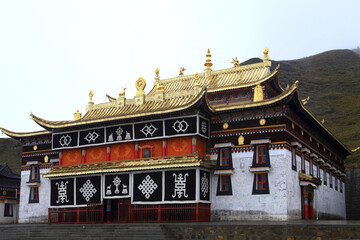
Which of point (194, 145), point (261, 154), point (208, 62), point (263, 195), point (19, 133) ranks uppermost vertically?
point (208, 62)

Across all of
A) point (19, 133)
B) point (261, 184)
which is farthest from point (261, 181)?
point (19, 133)

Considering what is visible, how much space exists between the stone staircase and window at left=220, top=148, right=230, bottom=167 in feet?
19.7

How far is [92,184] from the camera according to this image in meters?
30.1

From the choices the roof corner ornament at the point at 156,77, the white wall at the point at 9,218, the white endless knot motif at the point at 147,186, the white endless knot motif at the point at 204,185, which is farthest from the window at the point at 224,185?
the white wall at the point at 9,218

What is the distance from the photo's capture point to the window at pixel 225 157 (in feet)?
92.2

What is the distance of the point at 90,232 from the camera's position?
2531cm

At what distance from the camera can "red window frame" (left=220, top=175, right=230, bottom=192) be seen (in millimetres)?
27828

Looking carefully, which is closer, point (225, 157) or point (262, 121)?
point (262, 121)

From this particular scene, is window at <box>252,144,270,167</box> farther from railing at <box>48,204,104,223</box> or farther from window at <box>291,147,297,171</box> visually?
railing at <box>48,204,104,223</box>

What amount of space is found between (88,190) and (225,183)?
8699 millimetres

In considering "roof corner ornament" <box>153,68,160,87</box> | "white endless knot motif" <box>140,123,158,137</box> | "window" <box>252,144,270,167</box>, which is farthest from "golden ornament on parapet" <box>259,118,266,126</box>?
"roof corner ornament" <box>153,68,160,87</box>

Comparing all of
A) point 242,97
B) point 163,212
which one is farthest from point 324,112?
point 163,212

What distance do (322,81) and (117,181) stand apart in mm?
91015

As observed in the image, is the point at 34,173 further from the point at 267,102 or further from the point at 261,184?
the point at 267,102
